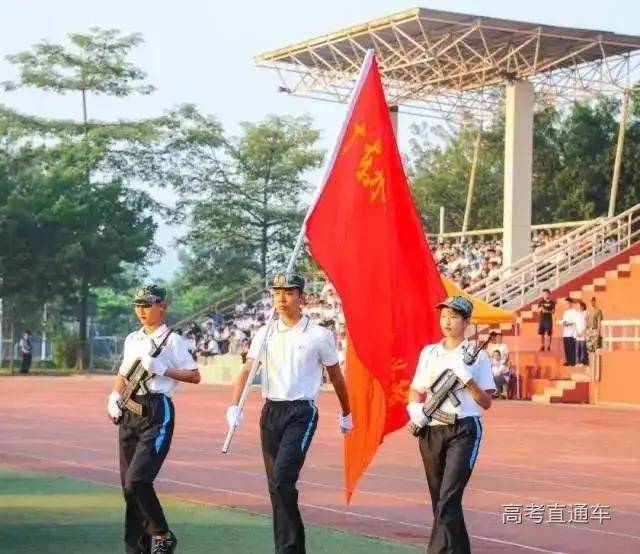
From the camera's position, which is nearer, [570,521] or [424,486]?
[570,521]

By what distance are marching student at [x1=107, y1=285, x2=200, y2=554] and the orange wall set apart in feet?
64.3

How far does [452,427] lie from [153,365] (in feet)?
6.03

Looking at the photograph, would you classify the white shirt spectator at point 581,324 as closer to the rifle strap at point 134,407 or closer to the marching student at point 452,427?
the rifle strap at point 134,407

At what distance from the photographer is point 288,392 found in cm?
841

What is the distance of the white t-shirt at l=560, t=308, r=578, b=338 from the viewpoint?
29.1 meters

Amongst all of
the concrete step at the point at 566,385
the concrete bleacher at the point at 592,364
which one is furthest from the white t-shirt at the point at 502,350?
→ the concrete step at the point at 566,385

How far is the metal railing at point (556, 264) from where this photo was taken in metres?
35.0

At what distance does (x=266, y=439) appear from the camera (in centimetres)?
841

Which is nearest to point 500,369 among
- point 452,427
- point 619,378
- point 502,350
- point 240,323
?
point 502,350

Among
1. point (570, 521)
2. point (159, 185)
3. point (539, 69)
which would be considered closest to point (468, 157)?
point (159, 185)

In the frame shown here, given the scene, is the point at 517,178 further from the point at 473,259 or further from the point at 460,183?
the point at 460,183

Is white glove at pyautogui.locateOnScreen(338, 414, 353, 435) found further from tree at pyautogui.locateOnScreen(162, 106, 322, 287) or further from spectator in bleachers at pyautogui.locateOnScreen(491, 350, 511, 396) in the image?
tree at pyautogui.locateOnScreen(162, 106, 322, 287)

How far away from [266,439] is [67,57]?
154ft

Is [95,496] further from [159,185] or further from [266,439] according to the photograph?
[159,185]
